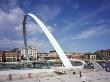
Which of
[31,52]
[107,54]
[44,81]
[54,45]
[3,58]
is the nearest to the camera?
[44,81]

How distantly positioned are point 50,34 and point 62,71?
10643 mm

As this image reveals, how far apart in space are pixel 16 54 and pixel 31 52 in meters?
21.2

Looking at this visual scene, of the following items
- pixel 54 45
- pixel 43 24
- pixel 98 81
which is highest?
pixel 43 24

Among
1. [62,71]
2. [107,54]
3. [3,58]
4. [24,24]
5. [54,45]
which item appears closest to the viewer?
[62,71]

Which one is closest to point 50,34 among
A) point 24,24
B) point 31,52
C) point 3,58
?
point 24,24

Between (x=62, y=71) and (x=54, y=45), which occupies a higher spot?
(x=54, y=45)

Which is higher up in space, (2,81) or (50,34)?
(50,34)

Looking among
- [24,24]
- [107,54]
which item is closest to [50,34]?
[24,24]

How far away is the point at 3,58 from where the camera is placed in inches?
5030

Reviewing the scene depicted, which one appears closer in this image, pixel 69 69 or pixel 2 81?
pixel 2 81

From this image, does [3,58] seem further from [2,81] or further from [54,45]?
[2,81]

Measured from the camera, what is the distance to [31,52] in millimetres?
152750

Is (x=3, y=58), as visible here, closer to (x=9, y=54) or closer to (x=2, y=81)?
(x=9, y=54)

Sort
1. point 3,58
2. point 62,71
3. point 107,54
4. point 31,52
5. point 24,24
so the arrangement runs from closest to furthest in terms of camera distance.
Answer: point 62,71, point 24,24, point 3,58, point 31,52, point 107,54
